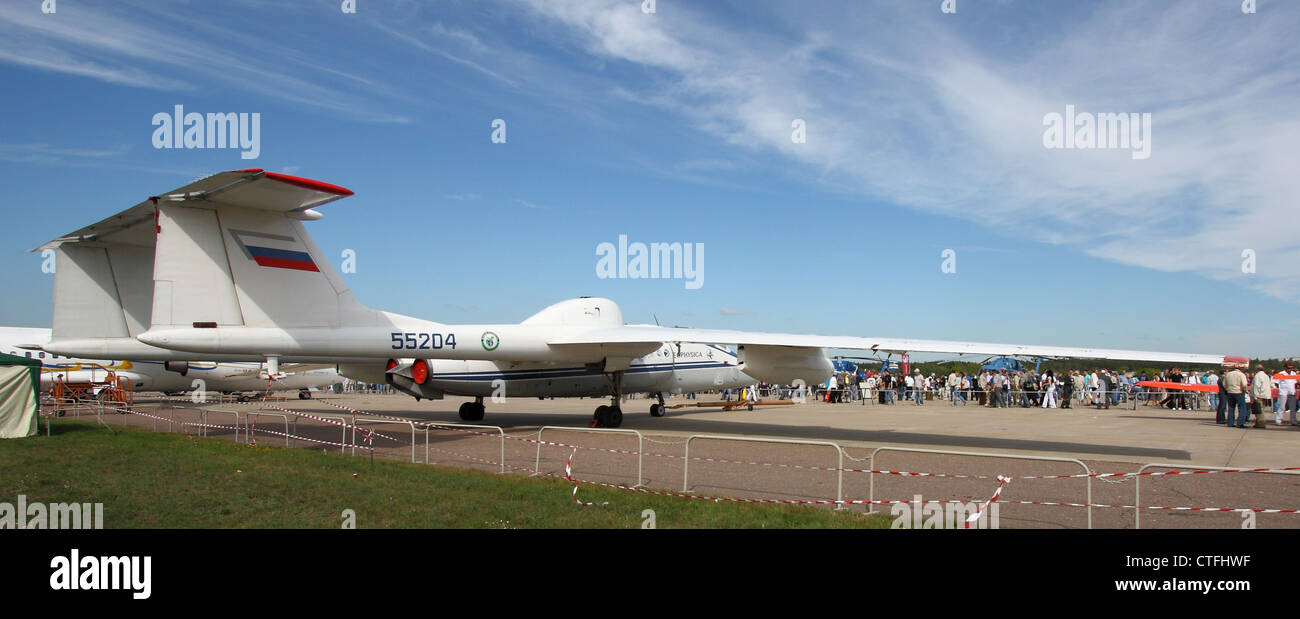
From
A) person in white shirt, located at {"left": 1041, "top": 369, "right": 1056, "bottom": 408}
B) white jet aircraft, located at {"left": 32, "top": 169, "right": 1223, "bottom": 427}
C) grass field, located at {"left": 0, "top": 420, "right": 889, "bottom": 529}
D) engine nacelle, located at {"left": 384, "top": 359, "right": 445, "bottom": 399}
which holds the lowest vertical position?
person in white shirt, located at {"left": 1041, "top": 369, "right": 1056, "bottom": 408}

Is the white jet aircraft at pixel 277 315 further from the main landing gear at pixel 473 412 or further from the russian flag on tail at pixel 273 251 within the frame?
the main landing gear at pixel 473 412

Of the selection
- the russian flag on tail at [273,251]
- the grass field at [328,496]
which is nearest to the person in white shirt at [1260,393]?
the grass field at [328,496]

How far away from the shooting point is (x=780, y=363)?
18.5 m

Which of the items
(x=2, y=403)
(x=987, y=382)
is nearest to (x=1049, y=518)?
(x=2, y=403)

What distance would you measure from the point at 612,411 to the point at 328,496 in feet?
39.0

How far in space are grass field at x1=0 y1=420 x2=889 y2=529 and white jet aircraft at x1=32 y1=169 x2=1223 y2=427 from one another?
2178 mm

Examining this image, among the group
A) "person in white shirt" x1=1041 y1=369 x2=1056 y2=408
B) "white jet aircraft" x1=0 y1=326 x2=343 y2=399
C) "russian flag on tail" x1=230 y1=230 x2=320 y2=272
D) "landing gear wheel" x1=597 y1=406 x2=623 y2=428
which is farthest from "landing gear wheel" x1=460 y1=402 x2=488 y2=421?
Result: "person in white shirt" x1=1041 y1=369 x2=1056 y2=408

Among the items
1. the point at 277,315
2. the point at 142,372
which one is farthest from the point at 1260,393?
the point at 142,372

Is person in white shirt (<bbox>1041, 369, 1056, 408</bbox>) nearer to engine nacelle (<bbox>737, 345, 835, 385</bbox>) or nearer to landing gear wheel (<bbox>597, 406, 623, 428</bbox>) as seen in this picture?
engine nacelle (<bbox>737, 345, 835, 385</bbox>)

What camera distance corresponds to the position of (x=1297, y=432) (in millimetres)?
19625

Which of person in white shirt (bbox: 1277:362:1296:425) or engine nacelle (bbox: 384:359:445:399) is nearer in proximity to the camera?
engine nacelle (bbox: 384:359:445:399)

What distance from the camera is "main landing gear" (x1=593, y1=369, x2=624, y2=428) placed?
20500mm
